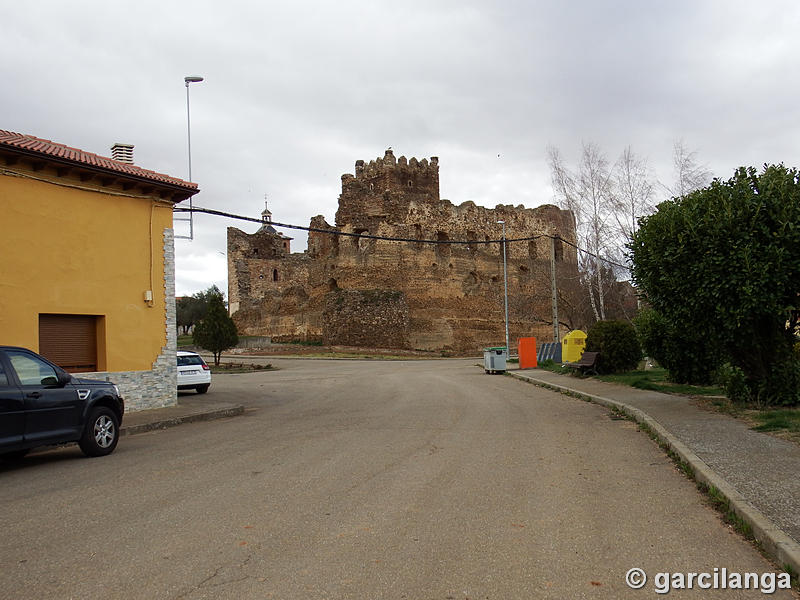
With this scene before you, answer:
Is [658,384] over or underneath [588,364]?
underneath

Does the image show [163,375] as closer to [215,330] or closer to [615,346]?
[615,346]

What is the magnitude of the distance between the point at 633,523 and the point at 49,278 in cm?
1187

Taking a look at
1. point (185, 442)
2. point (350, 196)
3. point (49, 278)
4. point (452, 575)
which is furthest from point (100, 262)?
point (350, 196)

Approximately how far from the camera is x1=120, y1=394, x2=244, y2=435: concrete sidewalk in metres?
12.9

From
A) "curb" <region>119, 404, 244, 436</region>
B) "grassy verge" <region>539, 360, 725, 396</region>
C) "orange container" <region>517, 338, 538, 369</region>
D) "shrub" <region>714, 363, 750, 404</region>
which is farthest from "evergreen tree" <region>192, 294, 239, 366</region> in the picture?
"shrub" <region>714, 363, 750, 404</region>

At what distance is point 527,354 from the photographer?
1170 inches

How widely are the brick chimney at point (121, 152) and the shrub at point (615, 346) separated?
1482 cm

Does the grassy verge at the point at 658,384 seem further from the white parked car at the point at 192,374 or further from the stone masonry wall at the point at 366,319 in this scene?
the stone masonry wall at the point at 366,319

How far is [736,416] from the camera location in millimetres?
11422

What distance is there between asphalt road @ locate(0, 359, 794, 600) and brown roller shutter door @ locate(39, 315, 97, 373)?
3340 mm

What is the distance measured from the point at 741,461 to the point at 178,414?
10.9m

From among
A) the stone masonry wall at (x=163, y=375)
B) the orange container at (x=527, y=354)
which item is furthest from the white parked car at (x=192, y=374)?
the orange container at (x=527, y=354)

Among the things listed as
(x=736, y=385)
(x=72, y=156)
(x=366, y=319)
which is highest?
(x=72, y=156)

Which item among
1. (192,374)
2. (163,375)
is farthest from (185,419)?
(192,374)
